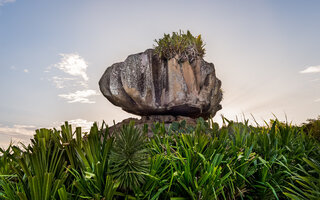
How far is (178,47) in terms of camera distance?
1198cm

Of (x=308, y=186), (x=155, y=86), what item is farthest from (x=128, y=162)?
(x=155, y=86)

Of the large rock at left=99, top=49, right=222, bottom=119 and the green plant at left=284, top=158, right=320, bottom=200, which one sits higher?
the large rock at left=99, top=49, right=222, bottom=119

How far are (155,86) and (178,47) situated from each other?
2453mm

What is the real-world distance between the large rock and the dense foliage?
0.32 m

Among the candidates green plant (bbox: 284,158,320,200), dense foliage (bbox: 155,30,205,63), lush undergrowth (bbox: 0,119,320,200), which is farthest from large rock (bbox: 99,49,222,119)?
lush undergrowth (bbox: 0,119,320,200)

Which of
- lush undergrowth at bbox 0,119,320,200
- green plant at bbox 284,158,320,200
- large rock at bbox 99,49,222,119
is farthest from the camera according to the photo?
large rock at bbox 99,49,222,119

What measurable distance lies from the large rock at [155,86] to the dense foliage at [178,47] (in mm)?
316

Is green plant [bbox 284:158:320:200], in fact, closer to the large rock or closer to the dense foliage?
the large rock

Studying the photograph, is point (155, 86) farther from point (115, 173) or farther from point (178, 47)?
point (115, 173)

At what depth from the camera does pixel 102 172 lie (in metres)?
1.82

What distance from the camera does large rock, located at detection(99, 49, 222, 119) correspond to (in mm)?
11328

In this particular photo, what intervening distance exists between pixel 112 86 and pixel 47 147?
32.3 feet

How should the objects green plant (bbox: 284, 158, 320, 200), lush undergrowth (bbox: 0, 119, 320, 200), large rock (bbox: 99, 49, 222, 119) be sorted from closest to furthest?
lush undergrowth (bbox: 0, 119, 320, 200), green plant (bbox: 284, 158, 320, 200), large rock (bbox: 99, 49, 222, 119)

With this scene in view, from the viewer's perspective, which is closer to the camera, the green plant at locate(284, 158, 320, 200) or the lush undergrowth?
the lush undergrowth
